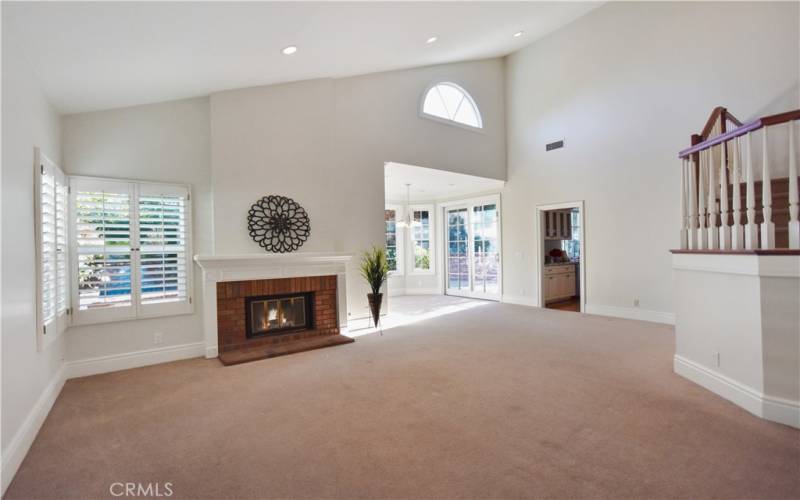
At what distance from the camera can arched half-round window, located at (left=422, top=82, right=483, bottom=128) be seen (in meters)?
6.57

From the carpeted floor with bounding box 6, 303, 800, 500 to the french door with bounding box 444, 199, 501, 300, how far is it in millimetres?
4187

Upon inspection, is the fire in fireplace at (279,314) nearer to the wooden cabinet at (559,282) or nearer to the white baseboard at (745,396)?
the white baseboard at (745,396)

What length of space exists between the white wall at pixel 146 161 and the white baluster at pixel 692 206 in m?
4.81

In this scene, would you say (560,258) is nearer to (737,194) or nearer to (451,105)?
(451,105)

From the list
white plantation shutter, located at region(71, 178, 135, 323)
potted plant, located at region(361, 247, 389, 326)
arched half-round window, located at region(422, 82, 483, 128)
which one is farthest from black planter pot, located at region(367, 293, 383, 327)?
arched half-round window, located at region(422, 82, 483, 128)

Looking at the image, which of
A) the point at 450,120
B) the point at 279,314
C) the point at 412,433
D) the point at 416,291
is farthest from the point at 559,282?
the point at 412,433

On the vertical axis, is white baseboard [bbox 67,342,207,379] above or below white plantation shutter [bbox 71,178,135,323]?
below

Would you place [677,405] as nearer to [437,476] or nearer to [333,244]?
[437,476]

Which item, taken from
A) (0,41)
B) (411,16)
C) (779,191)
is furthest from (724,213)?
(0,41)

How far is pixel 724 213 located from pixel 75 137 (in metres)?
5.61

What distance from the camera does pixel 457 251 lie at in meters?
8.82

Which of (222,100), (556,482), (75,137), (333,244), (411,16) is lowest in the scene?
(556,482)

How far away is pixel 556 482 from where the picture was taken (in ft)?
6.21

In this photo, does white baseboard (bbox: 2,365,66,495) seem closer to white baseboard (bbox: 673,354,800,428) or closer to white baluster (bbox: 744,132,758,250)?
white baseboard (bbox: 673,354,800,428)
